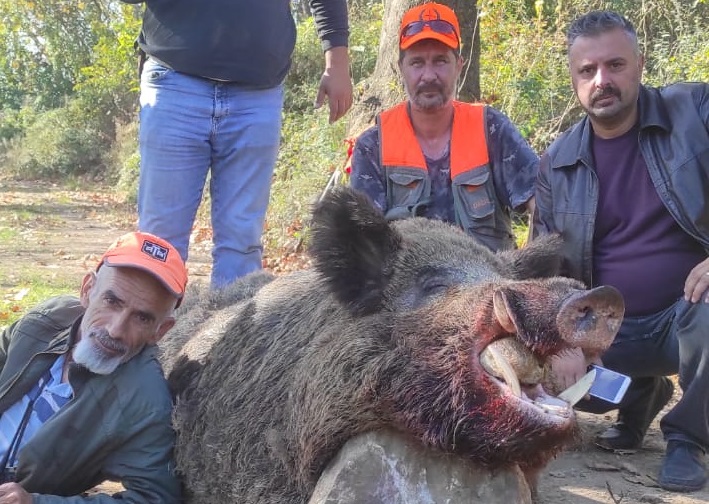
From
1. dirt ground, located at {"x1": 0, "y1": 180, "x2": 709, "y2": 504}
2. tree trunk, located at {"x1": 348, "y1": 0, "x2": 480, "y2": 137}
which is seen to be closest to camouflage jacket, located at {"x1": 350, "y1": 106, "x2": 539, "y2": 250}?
dirt ground, located at {"x1": 0, "y1": 180, "x2": 709, "y2": 504}

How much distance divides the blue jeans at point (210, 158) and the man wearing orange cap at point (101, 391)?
107 cm

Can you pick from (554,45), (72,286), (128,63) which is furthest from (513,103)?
(128,63)

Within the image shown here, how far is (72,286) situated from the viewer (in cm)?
944

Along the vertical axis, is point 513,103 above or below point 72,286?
above

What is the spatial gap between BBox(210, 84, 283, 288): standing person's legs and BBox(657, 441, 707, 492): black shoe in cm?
243

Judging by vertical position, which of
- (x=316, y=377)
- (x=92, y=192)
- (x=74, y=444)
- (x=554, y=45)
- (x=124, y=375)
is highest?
(x=554, y=45)

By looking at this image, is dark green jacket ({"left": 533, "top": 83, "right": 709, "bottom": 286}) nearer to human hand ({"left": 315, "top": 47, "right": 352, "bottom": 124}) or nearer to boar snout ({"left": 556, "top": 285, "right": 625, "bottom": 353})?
human hand ({"left": 315, "top": 47, "right": 352, "bottom": 124})

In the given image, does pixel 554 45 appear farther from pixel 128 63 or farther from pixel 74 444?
pixel 128 63

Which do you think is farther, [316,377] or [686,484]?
[686,484]

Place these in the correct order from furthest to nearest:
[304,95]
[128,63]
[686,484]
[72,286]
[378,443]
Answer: [128,63]
[304,95]
[72,286]
[686,484]
[378,443]

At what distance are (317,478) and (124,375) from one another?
1019mm

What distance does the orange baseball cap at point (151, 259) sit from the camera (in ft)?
11.6

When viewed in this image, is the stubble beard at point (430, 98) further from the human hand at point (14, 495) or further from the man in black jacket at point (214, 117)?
the human hand at point (14, 495)

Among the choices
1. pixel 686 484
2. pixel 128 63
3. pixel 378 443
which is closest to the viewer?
pixel 378 443
